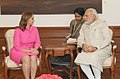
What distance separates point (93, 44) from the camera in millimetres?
5512

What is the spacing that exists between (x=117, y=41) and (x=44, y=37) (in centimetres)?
161

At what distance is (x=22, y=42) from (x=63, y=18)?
1536 millimetres

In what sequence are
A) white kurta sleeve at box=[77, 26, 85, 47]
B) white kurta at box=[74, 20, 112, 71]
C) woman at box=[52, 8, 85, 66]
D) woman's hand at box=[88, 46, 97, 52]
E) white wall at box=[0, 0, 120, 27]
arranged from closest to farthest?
white kurta at box=[74, 20, 112, 71]
woman's hand at box=[88, 46, 97, 52]
white kurta sleeve at box=[77, 26, 85, 47]
woman at box=[52, 8, 85, 66]
white wall at box=[0, 0, 120, 27]

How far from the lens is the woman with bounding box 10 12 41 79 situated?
5.39 meters

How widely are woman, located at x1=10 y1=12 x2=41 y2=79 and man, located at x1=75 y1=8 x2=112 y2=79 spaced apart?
0.77 meters

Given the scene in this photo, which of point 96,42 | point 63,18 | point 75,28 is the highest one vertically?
point 63,18

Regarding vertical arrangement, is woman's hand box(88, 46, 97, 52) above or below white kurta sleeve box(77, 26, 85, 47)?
below

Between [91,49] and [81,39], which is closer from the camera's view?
[91,49]

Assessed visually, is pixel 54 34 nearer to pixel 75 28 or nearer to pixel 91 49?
pixel 75 28

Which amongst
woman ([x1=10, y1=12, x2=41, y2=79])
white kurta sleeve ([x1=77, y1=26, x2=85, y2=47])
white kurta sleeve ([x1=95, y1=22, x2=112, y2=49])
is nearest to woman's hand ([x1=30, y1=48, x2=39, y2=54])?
woman ([x1=10, y1=12, x2=41, y2=79])

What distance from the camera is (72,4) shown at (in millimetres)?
6754

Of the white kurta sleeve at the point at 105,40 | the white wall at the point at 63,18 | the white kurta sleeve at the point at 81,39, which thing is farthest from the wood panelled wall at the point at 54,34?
the white kurta sleeve at the point at 105,40

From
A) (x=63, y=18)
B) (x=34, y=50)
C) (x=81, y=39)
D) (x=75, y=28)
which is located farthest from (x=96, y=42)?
(x=63, y=18)

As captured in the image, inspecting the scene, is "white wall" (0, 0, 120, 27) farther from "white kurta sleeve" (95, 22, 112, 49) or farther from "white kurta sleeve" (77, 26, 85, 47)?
"white kurta sleeve" (95, 22, 112, 49)
